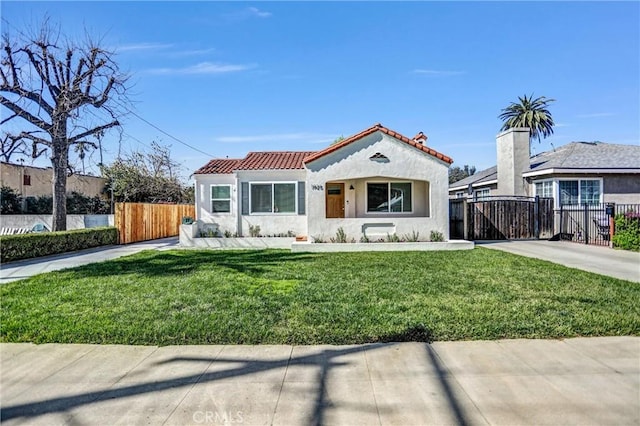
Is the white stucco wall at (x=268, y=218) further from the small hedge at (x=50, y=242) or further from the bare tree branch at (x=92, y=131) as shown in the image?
the bare tree branch at (x=92, y=131)

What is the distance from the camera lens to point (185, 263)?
11.4 metres

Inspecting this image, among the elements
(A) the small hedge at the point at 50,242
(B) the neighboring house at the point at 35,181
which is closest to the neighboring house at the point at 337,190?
(A) the small hedge at the point at 50,242

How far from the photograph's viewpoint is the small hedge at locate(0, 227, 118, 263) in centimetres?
1296

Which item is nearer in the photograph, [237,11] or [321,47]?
[237,11]

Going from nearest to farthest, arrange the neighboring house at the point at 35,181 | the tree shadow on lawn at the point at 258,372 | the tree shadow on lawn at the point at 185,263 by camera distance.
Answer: the tree shadow on lawn at the point at 258,372 → the tree shadow on lawn at the point at 185,263 → the neighboring house at the point at 35,181

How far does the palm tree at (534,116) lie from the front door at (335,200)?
39873mm

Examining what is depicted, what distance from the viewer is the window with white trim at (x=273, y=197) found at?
56.6 ft

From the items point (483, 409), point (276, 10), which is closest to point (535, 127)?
point (276, 10)

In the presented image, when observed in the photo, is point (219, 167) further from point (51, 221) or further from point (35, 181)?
point (35, 181)

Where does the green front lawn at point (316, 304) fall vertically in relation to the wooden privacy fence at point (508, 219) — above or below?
below

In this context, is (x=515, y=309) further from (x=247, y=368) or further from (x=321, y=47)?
(x=321, y=47)

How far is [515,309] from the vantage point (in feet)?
19.9

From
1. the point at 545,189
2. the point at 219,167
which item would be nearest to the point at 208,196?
the point at 219,167

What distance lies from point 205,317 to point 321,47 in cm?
1387
